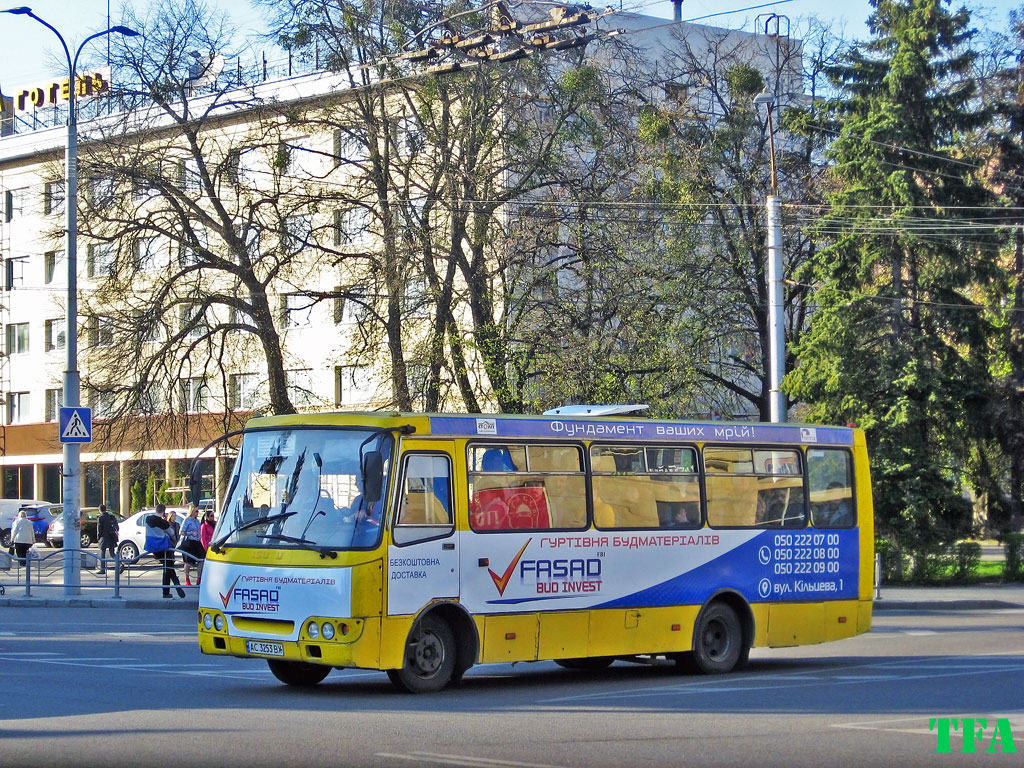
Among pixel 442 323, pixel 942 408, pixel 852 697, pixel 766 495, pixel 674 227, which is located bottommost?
pixel 852 697

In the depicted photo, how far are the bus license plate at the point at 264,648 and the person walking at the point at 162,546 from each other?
14.7 metres

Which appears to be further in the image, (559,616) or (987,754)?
(559,616)

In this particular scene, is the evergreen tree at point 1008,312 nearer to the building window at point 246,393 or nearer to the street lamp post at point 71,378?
the building window at point 246,393

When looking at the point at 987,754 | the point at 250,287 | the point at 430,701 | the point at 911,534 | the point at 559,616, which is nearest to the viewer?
the point at 987,754

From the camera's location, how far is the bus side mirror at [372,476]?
40.8 ft

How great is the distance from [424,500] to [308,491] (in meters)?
1.07

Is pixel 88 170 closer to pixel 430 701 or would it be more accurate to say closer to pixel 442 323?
pixel 442 323

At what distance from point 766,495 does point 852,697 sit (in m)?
3.62

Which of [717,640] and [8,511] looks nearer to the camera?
[717,640]

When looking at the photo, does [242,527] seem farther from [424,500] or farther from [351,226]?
[351,226]

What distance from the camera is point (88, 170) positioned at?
33344 mm

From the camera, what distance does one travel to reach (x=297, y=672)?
536 inches

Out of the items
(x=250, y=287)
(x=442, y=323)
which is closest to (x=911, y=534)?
(x=442, y=323)

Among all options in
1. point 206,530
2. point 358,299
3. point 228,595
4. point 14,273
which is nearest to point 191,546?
point 206,530
